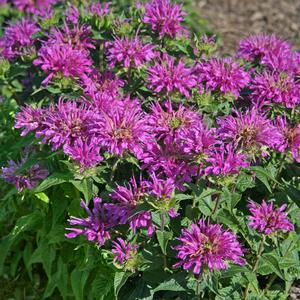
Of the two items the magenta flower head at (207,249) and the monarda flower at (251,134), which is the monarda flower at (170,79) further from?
the magenta flower head at (207,249)

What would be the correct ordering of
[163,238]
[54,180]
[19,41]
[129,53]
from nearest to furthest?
[163,238] → [54,180] → [129,53] → [19,41]

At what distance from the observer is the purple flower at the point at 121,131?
2.04 meters

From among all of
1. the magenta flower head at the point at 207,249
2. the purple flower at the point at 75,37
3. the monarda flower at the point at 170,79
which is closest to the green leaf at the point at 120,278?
the magenta flower head at the point at 207,249

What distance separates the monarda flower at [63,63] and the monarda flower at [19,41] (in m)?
0.37

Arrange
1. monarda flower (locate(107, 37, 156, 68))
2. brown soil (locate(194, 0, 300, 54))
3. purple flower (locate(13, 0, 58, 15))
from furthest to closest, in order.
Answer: brown soil (locate(194, 0, 300, 54)) → purple flower (locate(13, 0, 58, 15)) → monarda flower (locate(107, 37, 156, 68))

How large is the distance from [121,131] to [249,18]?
413 cm

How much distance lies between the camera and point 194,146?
2.04 metres

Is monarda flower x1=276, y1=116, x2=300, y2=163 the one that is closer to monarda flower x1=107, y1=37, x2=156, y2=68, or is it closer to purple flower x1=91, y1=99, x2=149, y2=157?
purple flower x1=91, y1=99, x2=149, y2=157

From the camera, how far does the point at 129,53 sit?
255 cm

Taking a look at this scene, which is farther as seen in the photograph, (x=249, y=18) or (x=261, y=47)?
(x=249, y=18)

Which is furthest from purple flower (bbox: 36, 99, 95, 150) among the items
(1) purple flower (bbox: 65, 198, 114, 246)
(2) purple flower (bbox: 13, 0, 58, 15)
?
(2) purple flower (bbox: 13, 0, 58, 15)

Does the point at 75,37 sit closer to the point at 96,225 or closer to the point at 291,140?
the point at 96,225

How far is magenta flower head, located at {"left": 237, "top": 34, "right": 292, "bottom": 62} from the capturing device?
2740mm

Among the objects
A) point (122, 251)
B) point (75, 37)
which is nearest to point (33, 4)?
point (75, 37)
